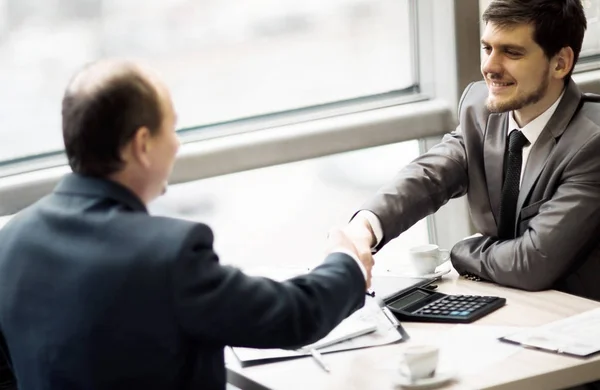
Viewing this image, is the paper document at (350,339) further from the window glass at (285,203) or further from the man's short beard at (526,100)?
the window glass at (285,203)

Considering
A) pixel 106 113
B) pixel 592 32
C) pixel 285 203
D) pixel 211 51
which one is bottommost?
pixel 285 203

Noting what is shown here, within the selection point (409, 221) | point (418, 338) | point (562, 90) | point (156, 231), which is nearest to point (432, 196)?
point (409, 221)

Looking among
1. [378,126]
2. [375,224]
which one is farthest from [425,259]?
[378,126]

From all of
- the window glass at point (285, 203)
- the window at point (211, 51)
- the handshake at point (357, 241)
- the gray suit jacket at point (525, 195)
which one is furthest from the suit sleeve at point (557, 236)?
the window at point (211, 51)

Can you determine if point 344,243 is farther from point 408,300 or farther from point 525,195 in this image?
point 525,195

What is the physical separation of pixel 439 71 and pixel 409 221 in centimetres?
96

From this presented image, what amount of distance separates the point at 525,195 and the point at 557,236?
0.20 m

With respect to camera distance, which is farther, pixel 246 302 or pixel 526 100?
pixel 526 100

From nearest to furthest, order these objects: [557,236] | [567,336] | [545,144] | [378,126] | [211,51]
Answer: [567,336], [557,236], [545,144], [211,51], [378,126]

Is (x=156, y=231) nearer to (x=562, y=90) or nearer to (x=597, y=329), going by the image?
(x=597, y=329)

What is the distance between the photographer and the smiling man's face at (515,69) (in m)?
2.73

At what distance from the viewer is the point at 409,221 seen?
9.31ft

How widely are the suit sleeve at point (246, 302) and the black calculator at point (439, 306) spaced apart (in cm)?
56

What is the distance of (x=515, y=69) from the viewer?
109 inches
